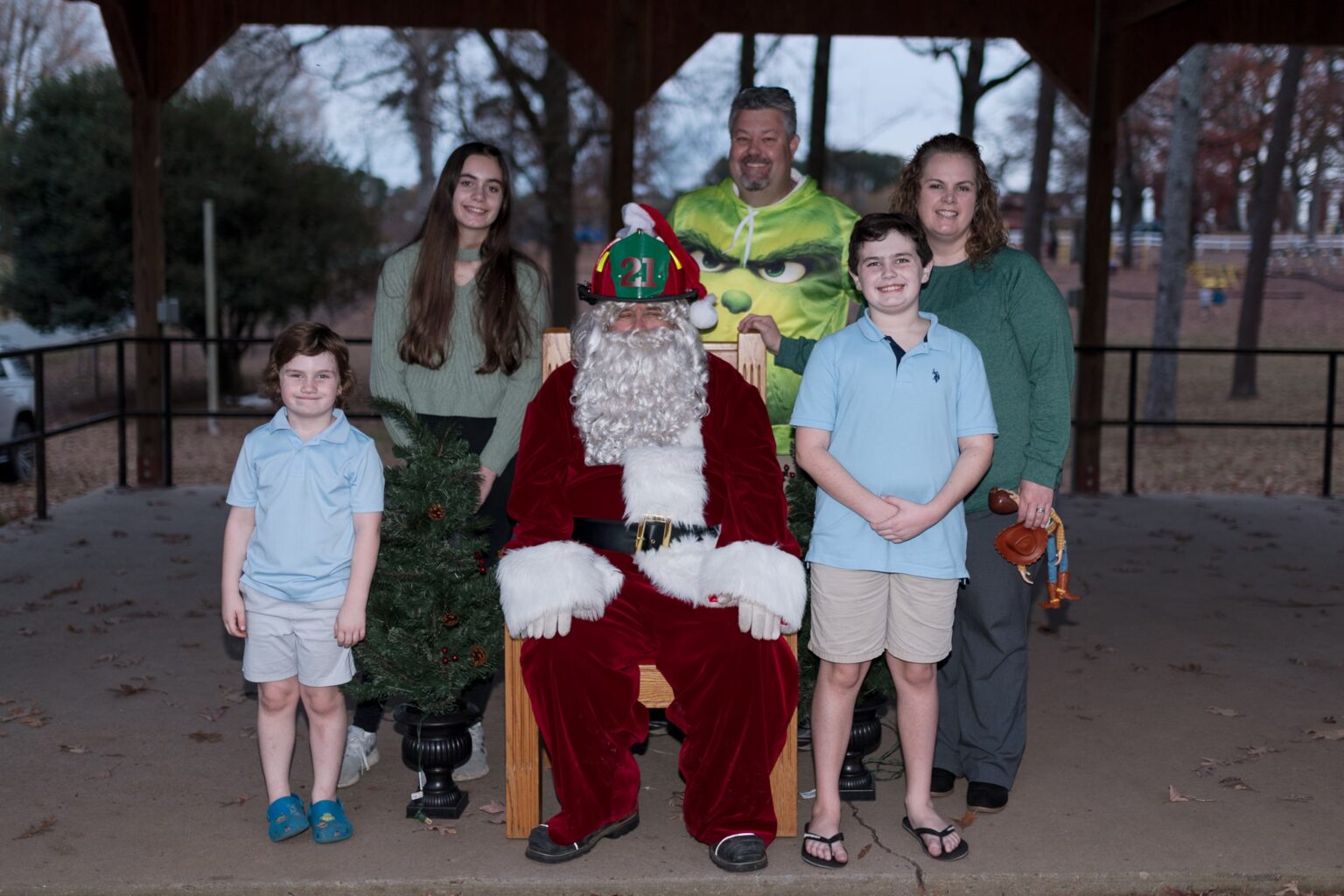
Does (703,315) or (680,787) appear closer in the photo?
(703,315)

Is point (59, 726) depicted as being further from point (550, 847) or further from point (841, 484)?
point (841, 484)

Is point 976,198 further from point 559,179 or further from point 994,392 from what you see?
point 559,179

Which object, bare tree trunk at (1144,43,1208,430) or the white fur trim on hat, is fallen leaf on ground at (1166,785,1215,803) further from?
bare tree trunk at (1144,43,1208,430)

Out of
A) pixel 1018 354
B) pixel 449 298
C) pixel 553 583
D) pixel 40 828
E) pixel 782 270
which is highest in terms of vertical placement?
pixel 782 270

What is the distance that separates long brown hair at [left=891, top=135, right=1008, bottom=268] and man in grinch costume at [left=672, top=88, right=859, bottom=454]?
0.49m

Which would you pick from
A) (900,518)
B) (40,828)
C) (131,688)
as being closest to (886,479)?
(900,518)

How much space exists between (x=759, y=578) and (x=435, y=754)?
1090 millimetres

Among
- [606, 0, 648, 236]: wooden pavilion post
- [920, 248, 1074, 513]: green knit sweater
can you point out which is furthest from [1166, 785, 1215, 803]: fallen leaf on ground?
[606, 0, 648, 236]: wooden pavilion post

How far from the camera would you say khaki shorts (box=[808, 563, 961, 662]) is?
347 centimetres

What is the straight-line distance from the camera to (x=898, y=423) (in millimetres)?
3410

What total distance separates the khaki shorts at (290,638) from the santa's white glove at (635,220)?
1221mm

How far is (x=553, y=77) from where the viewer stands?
1808cm

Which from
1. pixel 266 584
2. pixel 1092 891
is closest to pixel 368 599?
pixel 266 584

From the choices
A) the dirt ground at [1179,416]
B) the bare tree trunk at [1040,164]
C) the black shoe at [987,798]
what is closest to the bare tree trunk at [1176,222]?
the dirt ground at [1179,416]
